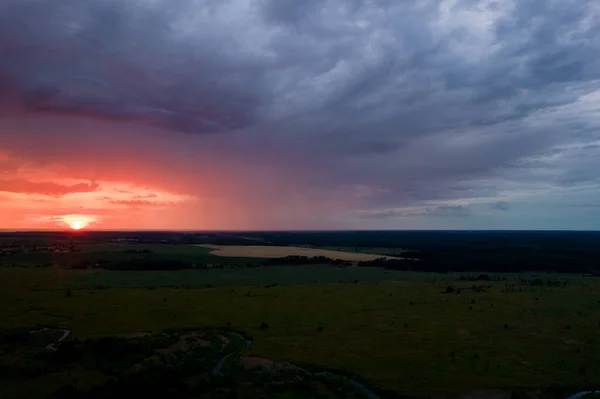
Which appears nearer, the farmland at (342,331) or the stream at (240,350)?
the stream at (240,350)

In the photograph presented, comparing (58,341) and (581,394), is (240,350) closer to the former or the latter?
(58,341)

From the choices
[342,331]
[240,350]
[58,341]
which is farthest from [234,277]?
[240,350]

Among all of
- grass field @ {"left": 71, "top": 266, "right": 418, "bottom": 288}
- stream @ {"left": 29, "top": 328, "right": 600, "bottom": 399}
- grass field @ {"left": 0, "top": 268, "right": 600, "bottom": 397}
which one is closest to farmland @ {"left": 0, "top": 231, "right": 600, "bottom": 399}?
grass field @ {"left": 0, "top": 268, "right": 600, "bottom": 397}

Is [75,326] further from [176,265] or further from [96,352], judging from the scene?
[176,265]

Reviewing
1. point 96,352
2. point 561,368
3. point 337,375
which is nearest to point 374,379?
point 337,375

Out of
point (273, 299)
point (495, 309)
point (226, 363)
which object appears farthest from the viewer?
point (273, 299)

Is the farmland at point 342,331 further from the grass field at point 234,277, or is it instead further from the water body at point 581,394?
the grass field at point 234,277

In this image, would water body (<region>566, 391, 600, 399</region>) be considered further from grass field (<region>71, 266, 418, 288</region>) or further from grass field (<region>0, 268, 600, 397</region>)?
grass field (<region>71, 266, 418, 288</region>)

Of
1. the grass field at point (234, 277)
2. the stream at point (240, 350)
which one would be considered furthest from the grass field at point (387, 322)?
the grass field at point (234, 277)
